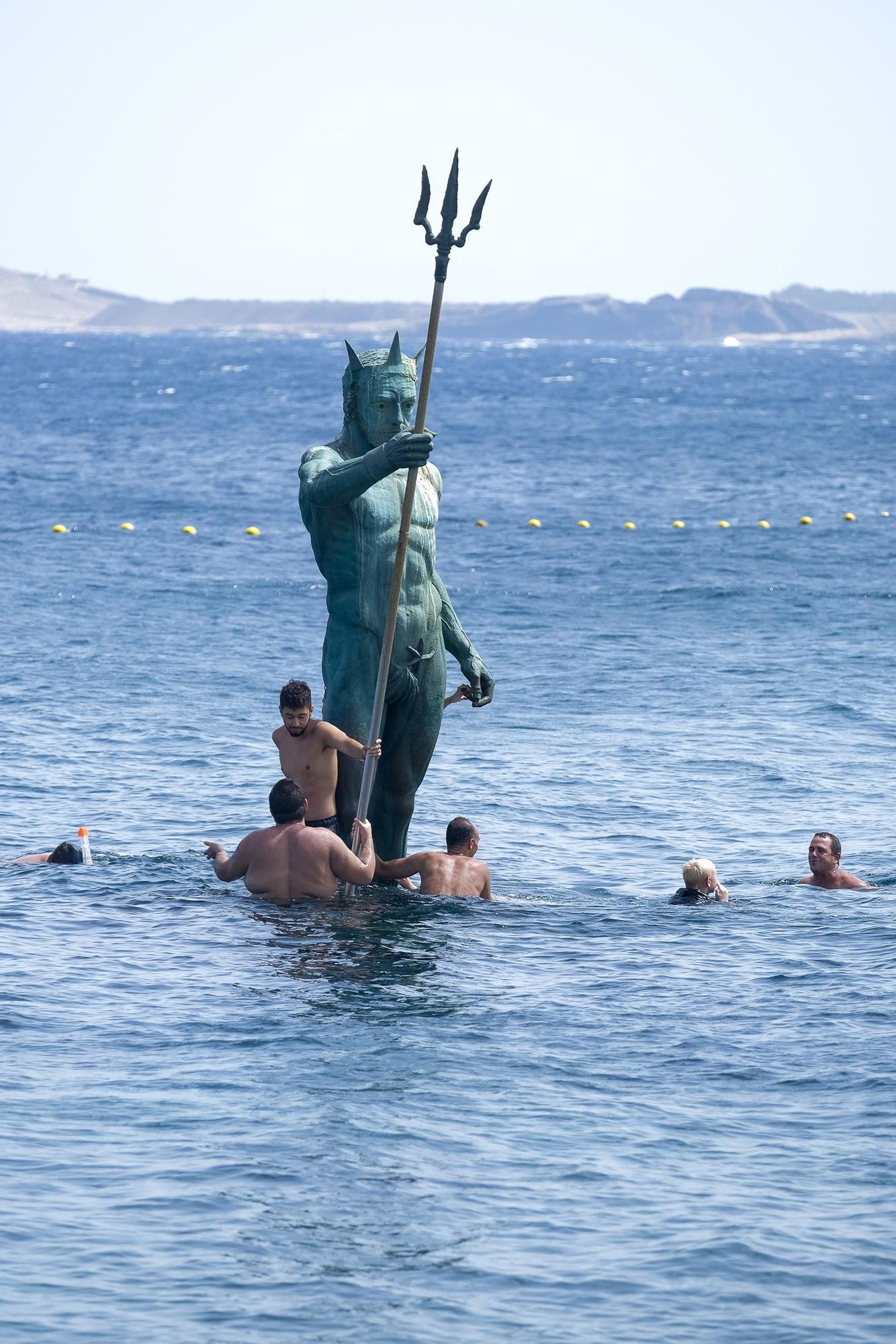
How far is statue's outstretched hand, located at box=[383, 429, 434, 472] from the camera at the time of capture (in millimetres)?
11305

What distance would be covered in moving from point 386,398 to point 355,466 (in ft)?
2.60

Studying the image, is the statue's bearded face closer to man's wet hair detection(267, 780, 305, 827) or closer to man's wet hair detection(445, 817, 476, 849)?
man's wet hair detection(267, 780, 305, 827)

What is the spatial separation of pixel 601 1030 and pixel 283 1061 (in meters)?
1.87

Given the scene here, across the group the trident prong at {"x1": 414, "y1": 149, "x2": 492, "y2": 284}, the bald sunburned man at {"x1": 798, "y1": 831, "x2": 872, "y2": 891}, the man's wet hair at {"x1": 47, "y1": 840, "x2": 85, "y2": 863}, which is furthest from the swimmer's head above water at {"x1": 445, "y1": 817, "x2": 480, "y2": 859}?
the trident prong at {"x1": 414, "y1": 149, "x2": 492, "y2": 284}

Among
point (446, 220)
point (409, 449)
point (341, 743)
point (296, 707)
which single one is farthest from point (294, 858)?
point (446, 220)

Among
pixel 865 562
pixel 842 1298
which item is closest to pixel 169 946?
pixel 842 1298

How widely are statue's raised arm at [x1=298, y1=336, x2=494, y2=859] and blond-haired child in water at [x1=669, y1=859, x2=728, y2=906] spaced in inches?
80.5

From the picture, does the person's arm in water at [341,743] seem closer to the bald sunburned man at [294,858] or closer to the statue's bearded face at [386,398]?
the bald sunburned man at [294,858]

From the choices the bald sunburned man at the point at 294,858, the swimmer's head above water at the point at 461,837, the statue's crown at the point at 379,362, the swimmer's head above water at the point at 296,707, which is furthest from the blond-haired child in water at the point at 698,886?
the statue's crown at the point at 379,362

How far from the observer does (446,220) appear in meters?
11.5

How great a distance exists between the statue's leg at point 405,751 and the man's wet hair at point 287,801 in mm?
736

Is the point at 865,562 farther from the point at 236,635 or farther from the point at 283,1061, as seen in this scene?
the point at 283,1061

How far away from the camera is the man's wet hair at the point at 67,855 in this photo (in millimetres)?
14773

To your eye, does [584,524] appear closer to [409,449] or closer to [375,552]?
[375,552]
